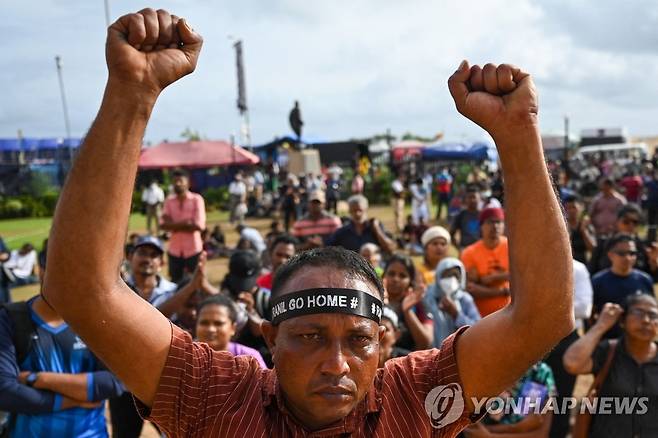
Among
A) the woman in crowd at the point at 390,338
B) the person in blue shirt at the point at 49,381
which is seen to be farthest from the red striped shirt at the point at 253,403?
the woman in crowd at the point at 390,338

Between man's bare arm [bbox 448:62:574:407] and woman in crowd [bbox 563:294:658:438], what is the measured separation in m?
2.61

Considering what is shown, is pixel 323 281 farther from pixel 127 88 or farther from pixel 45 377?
pixel 45 377

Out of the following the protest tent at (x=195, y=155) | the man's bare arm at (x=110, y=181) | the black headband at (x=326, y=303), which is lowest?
the black headband at (x=326, y=303)

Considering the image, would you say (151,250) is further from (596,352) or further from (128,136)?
(128,136)

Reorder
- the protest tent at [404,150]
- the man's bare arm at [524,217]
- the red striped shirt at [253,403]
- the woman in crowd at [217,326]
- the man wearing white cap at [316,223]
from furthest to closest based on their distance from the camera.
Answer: the protest tent at [404,150] < the man wearing white cap at [316,223] < the woman in crowd at [217,326] < the red striped shirt at [253,403] < the man's bare arm at [524,217]

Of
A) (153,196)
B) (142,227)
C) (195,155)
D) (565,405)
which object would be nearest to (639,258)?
(565,405)

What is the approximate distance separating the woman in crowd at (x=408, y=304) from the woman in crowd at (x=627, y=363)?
1.01 m

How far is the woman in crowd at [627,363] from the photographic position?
365 centimetres

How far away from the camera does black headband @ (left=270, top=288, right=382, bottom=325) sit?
5.23 ft

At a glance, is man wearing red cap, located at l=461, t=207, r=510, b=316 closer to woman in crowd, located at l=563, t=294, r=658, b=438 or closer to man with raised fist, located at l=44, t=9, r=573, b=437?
woman in crowd, located at l=563, t=294, r=658, b=438

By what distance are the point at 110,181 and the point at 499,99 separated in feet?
2.92

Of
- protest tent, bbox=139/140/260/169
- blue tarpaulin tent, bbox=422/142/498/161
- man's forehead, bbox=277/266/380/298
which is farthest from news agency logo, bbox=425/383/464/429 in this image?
blue tarpaulin tent, bbox=422/142/498/161

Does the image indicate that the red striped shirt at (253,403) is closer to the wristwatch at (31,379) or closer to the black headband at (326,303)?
the black headband at (326,303)

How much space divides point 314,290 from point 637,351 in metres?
2.93
